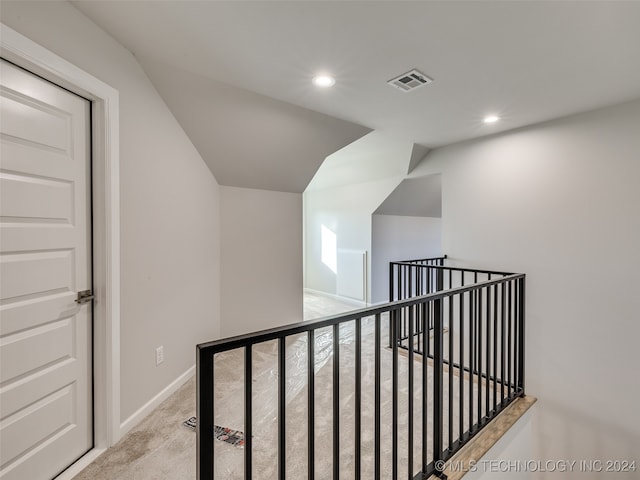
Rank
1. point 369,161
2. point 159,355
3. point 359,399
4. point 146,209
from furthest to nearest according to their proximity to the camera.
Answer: point 369,161
point 159,355
point 146,209
point 359,399

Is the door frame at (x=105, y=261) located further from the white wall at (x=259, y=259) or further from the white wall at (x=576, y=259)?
the white wall at (x=576, y=259)

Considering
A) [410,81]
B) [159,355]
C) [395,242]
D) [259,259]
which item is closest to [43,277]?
[159,355]

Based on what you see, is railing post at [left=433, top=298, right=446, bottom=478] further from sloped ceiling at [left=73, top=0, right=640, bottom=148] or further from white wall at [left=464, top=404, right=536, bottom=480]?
sloped ceiling at [left=73, top=0, right=640, bottom=148]

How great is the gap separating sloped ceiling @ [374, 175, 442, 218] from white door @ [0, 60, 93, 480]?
12.6ft

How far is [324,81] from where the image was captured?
2090 mm

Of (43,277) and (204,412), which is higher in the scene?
(43,277)

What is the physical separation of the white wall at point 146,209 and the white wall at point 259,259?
44 centimetres

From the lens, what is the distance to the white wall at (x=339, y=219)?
4.87m

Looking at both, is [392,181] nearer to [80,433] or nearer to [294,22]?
[294,22]

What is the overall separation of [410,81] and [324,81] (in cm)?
61

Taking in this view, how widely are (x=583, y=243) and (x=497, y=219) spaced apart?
0.76m

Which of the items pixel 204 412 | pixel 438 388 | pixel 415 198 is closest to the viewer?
pixel 204 412

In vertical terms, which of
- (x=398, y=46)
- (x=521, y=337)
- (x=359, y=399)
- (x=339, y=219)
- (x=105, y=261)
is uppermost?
(x=398, y=46)

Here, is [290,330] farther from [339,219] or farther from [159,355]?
[339,219]
